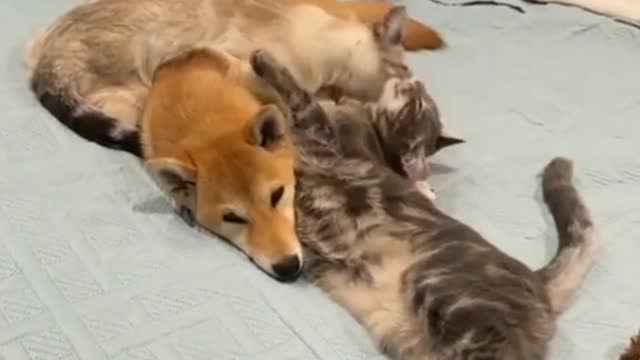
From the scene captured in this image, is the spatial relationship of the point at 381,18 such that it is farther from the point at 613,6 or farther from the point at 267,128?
the point at 613,6

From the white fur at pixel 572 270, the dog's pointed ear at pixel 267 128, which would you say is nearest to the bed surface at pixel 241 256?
the white fur at pixel 572 270

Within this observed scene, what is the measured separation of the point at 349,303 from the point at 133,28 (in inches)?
25.6

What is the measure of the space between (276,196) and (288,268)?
11 centimetres

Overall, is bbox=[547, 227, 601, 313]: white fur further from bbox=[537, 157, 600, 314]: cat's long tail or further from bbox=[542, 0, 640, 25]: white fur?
bbox=[542, 0, 640, 25]: white fur

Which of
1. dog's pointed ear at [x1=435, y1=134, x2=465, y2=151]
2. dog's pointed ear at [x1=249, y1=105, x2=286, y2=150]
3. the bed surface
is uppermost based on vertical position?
dog's pointed ear at [x1=249, y1=105, x2=286, y2=150]

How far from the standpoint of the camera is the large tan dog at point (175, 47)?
1713mm

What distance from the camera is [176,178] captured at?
1519 millimetres

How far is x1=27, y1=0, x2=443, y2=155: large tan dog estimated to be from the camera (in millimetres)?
1713

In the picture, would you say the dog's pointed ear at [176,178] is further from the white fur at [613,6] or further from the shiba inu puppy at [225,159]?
the white fur at [613,6]

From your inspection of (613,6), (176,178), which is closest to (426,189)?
(176,178)

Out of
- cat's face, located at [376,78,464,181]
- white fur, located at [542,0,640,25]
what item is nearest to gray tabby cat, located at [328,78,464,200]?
cat's face, located at [376,78,464,181]

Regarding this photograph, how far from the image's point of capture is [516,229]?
1.55 m

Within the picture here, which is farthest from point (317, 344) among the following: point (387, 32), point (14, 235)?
point (387, 32)

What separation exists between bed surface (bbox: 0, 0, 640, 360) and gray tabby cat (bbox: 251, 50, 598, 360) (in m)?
0.04
